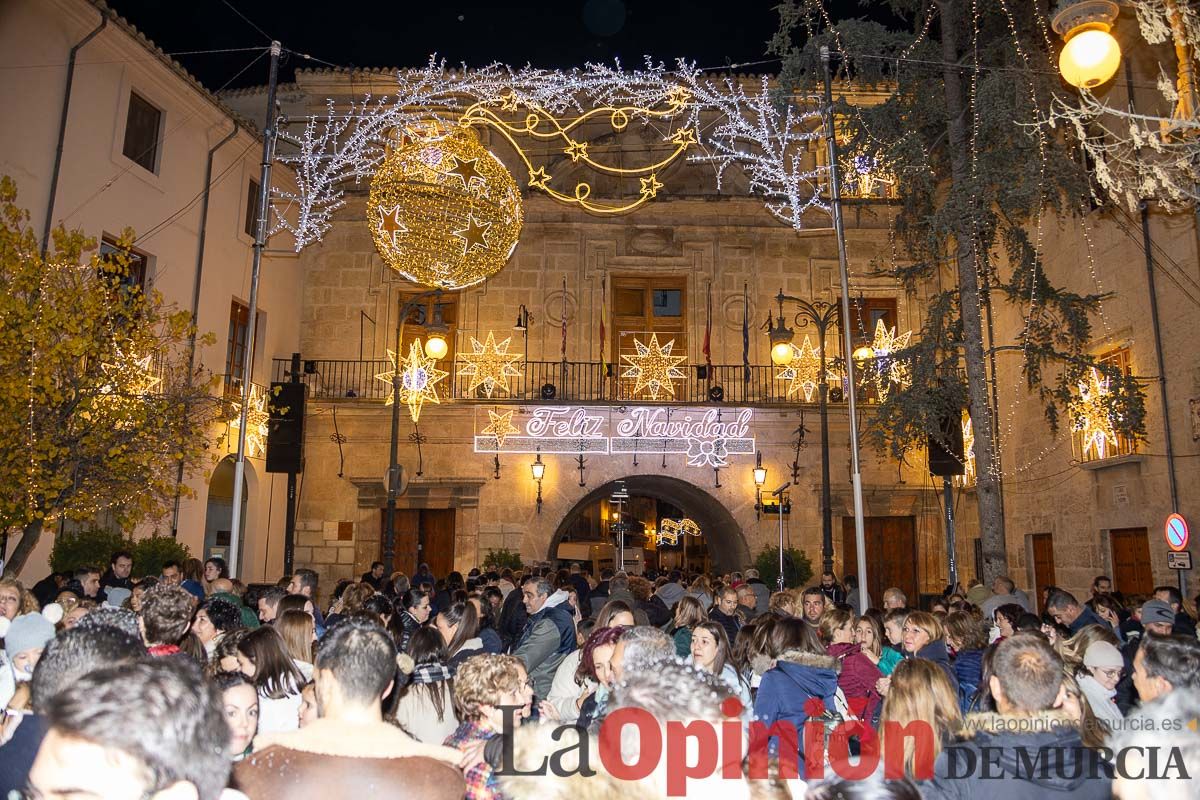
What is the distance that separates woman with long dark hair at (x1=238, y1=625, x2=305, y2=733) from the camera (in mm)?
4031

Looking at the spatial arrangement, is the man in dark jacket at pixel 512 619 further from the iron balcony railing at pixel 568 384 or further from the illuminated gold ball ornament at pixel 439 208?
the iron balcony railing at pixel 568 384

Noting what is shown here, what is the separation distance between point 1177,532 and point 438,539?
13.4 metres

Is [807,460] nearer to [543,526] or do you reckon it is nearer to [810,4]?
[543,526]

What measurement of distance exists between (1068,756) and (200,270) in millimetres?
16189

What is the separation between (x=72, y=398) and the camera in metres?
10.8

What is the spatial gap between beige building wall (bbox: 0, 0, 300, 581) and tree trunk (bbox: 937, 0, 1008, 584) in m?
11.7

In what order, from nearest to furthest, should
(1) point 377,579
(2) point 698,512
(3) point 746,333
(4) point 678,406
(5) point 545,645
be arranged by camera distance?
1. (5) point 545,645
2. (1) point 377,579
3. (4) point 678,406
4. (3) point 746,333
5. (2) point 698,512

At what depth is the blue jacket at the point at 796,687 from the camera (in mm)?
4340

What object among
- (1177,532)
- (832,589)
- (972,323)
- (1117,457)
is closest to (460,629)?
(832,589)

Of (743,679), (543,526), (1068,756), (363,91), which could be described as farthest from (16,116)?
(1068,756)

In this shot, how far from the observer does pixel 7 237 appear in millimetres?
10508

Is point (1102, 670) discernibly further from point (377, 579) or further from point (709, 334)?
point (709, 334)

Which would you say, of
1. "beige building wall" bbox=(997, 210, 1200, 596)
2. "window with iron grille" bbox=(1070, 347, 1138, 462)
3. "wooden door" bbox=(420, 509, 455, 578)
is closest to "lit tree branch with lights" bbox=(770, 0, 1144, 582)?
"beige building wall" bbox=(997, 210, 1200, 596)

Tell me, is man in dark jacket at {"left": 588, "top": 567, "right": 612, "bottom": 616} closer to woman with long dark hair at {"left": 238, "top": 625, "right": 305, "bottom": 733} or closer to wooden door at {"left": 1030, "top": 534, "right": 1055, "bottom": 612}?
woman with long dark hair at {"left": 238, "top": 625, "right": 305, "bottom": 733}
